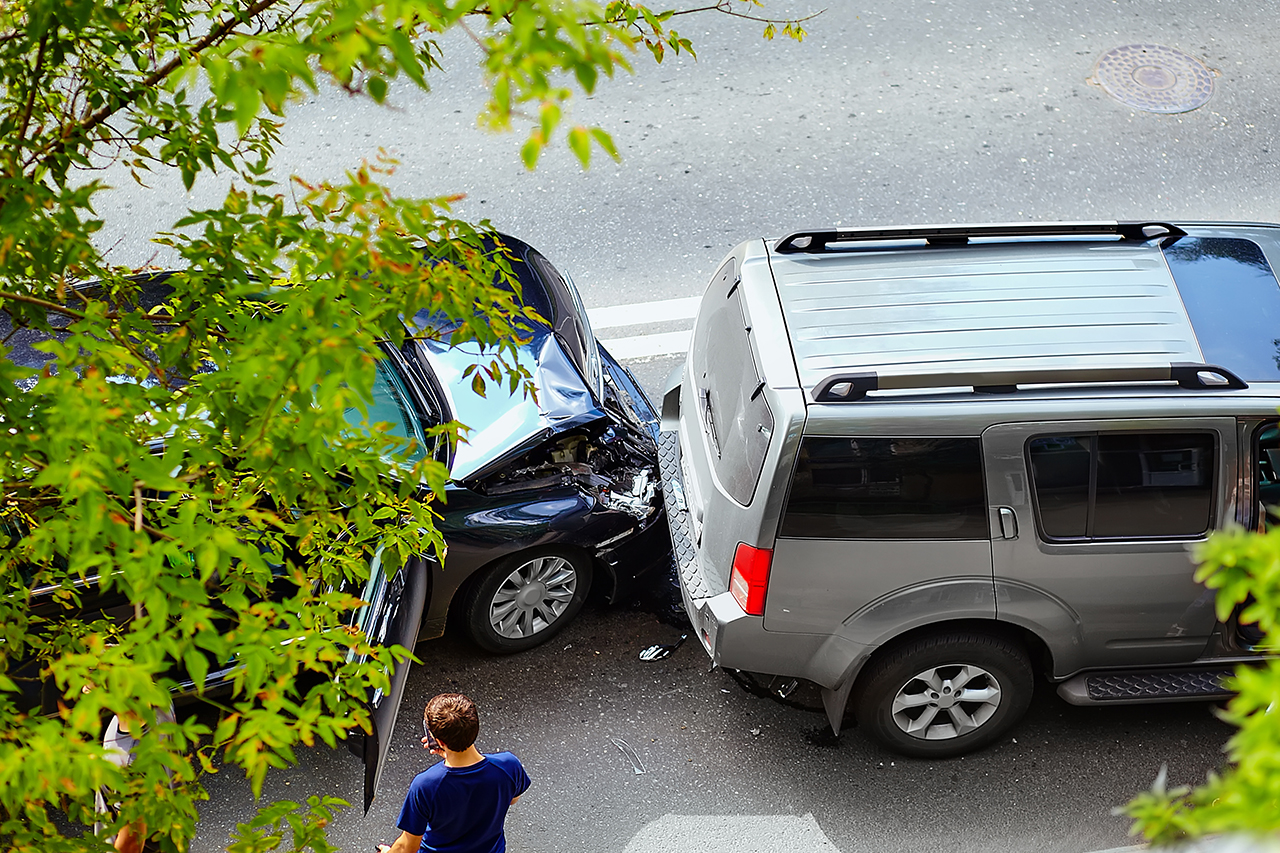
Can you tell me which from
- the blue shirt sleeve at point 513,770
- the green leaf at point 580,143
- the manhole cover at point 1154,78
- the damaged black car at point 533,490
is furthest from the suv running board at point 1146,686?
the manhole cover at point 1154,78

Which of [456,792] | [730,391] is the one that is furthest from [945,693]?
[456,792]

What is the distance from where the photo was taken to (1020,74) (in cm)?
987

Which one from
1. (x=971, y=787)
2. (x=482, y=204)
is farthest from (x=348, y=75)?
(x=482, y=204)

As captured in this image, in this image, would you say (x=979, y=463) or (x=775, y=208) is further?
(x=775, y=208)

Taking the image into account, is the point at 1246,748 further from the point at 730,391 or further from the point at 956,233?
the point at 956,233

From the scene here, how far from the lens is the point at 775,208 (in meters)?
8.53

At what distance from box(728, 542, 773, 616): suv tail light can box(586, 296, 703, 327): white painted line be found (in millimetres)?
3269

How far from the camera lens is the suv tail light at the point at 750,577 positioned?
454cm

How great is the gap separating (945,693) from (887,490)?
1164 mm

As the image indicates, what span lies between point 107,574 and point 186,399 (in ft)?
1.67

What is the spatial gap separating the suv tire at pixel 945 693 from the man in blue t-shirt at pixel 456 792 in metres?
1.79

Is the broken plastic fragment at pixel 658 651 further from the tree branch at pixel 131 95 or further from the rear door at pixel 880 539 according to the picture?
the tree branch at pixel 131 95

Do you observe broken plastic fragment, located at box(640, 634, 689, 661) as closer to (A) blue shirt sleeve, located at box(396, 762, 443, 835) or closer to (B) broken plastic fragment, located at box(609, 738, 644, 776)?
(B) broken plastic fragment, located at box(609, 738, 644, 776)

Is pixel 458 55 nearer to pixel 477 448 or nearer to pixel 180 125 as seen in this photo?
pixel 477 448
